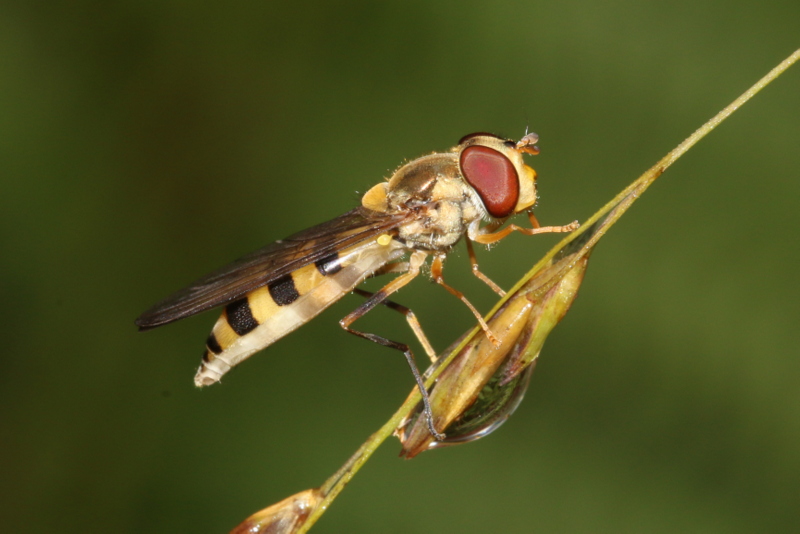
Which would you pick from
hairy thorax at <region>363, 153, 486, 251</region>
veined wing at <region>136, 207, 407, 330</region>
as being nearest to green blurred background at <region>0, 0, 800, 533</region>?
hairy thorax at <region>363, 153, 486, 251</region>

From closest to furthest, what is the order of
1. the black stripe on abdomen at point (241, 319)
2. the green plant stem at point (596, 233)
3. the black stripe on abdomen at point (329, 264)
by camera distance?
the green plant stem at point (596, 233) < the black stripe on abdomen at point (241, 319) < the black stripe on abdomen at point (329, 264)

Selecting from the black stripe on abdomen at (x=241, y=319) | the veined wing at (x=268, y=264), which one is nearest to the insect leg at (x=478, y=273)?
the veined wing at (x=268, y=264)

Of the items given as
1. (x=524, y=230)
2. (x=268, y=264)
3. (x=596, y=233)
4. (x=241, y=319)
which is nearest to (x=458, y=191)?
(x=524, y=230)

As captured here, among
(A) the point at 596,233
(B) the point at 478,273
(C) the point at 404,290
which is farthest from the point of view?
(C) the point at 404,290

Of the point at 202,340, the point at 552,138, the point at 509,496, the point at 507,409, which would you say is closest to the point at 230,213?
the point at 202,340

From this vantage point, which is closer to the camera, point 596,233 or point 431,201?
point 596,233

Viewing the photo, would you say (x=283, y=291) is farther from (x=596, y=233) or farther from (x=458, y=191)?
(x=596, y=233)

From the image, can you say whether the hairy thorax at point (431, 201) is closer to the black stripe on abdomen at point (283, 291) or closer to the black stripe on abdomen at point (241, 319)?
the black stripe on abdomen at point (283, 291)
